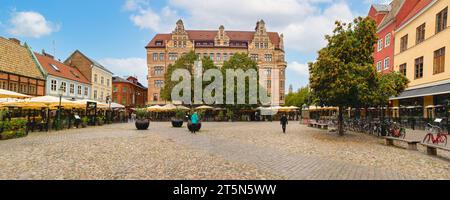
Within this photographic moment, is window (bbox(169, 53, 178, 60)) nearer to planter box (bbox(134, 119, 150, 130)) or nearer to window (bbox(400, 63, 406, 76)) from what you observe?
planter box (bbox(134, 119, 150, 130))

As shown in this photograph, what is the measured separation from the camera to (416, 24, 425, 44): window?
2630cm

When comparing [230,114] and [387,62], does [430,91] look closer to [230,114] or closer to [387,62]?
[387,62]

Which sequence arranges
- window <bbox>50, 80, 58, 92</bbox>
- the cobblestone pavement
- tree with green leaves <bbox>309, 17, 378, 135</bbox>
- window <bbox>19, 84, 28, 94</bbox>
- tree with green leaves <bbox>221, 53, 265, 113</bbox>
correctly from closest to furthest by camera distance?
1. the cobblestone pavement
2. tree with green leaves <bbox>309, 17, 378, 135</bbox>
3. window <bbox>19, 84, 28, 94</bbox>
4. window <bbox>50, 80, 58, 92</bbox>
5. tree with green leaves <bbox>221, 53, 265, 113</bbox>

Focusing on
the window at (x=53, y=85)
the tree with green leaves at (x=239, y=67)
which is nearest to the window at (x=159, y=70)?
the tree with green leaves at (x=239, y=67)

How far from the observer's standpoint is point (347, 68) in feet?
51.6

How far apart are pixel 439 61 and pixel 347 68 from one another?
13.7 metres

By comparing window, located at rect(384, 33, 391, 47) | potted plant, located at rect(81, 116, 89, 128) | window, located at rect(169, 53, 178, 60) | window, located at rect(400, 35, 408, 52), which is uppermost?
window, located at rect(169, 53, 178, 60)

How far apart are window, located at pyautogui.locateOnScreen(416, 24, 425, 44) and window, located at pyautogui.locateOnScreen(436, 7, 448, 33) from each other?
2537 mm

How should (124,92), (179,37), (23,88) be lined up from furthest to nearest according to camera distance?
(124,92)
(179,37)
(23,88)

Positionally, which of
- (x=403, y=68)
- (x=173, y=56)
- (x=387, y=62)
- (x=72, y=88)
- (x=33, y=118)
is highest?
(x=173, y=56)

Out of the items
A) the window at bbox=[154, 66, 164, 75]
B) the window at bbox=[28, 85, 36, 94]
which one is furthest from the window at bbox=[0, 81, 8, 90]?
the window at bbox=[154, 66, 164, 75]

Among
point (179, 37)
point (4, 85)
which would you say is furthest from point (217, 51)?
point (4, 85)
